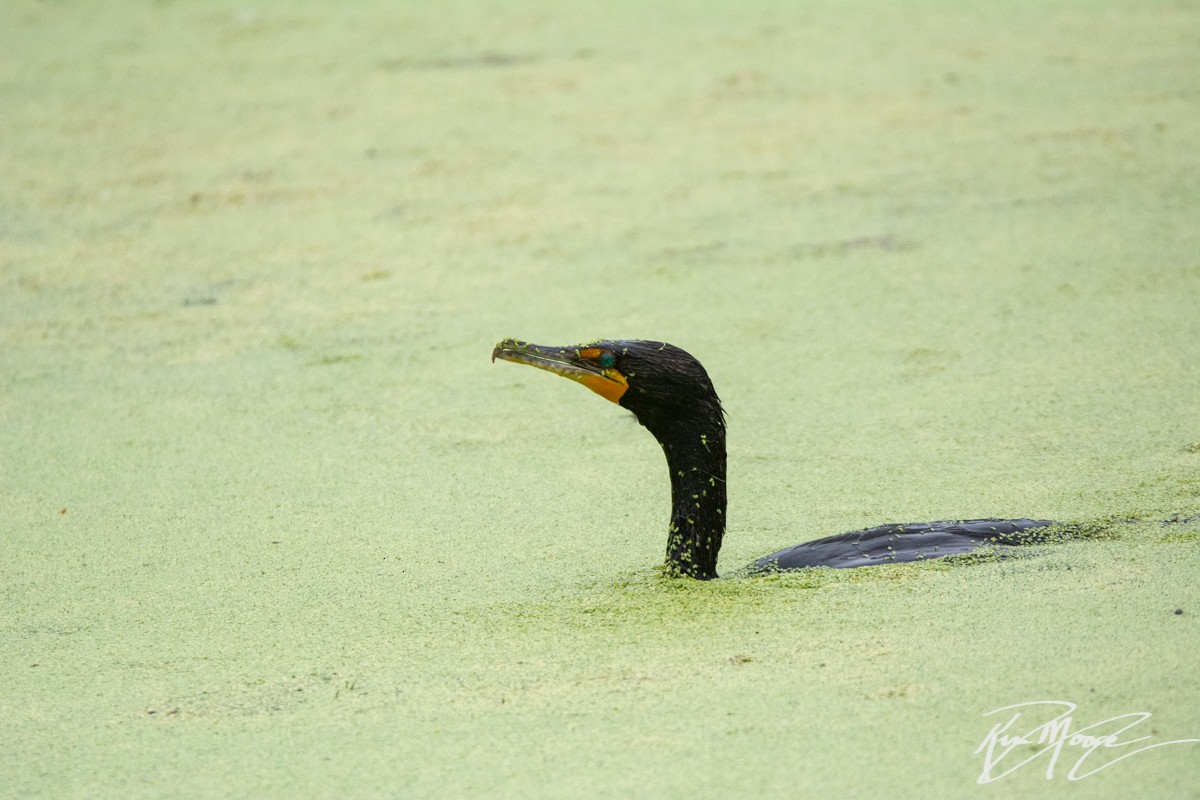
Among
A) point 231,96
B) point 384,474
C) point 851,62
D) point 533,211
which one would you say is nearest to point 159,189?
point 231,96

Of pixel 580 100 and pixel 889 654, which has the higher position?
pixel 580 100

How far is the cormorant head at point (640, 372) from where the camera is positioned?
2484 millimetres

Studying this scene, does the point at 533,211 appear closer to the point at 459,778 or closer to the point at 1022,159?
the point at 1022,159

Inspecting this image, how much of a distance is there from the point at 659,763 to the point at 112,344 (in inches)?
107

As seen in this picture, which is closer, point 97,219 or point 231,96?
point 97,219

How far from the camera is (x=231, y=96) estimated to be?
5852mm
